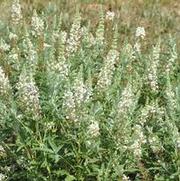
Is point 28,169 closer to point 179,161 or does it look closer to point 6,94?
point 6,94

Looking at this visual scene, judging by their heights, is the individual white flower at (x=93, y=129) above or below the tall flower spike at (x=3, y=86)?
below

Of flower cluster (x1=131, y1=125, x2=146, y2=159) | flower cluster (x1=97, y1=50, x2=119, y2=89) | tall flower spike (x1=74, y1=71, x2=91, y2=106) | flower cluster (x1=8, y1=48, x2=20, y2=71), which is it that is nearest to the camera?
tall flower spike (x1=74, y1=71, x2=91, y2=106)

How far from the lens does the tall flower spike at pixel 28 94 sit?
17.6 ft

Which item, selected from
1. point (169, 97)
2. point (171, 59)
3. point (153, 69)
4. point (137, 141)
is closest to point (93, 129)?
point (137, 141)

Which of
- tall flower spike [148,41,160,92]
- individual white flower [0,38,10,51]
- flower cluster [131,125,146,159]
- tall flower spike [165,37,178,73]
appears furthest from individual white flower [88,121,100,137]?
tall flower spike [165,37,178,73]

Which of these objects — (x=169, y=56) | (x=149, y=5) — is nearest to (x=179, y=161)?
(x=169, y=56)

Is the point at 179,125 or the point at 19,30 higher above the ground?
the point at 19,30

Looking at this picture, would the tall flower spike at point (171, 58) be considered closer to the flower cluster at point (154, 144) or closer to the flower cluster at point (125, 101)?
the flower cluster at point (154, 144)

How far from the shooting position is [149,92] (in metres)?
6.98

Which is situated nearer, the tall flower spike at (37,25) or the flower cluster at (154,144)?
the flower cluster at (154,144)

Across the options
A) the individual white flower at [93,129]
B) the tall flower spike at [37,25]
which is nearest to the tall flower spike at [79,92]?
the individual white flower at [93,129]

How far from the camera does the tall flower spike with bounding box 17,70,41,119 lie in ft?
17.6

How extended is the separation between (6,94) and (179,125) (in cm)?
187

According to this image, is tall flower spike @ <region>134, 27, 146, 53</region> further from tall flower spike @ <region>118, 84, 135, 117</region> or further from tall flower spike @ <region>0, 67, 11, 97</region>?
tall flower spike @ <region>0, 67, 11, 97</region>
